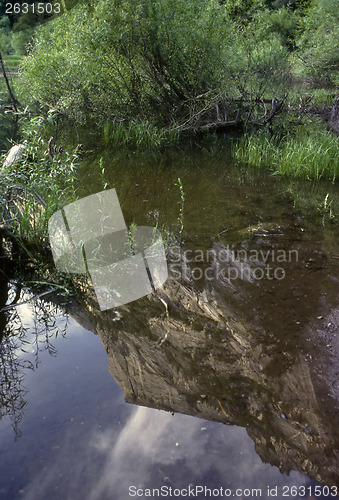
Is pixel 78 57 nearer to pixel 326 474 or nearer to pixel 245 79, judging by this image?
pixel 245 79

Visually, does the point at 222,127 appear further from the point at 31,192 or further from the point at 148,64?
the point at 31,192

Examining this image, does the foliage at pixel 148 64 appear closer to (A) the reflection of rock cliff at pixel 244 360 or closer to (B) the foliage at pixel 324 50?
(B) the foliage at pixel 324 50

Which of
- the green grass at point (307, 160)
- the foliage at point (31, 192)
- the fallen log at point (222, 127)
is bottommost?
the fallen log at point (222, 127)

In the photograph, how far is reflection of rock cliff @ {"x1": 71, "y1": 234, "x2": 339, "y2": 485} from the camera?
2.51 m

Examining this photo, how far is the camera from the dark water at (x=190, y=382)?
2297 mm

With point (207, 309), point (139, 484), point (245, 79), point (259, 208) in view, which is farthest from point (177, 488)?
point (245, 79)

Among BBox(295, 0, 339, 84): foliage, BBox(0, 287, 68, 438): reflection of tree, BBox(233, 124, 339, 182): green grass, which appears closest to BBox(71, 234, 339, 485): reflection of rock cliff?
BBox(0, 287, 68, 438): reflection of tree

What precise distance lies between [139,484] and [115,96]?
10.5m

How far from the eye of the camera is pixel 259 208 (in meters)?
6.03

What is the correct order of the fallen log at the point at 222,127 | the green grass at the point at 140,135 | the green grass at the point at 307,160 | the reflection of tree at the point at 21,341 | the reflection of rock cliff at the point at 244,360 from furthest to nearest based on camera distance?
the fallen log at the point at 222,127, the green grass at the point at 140,135, the green grass at the point at 307,160, the reflection of tree at the point at 21,341, the reflection of rock cliff at the point at 244,360

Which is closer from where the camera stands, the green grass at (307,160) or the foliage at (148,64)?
the green grass at (307,160)

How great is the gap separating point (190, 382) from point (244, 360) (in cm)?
48

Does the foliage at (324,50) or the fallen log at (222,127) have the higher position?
the foliage at (324,50)

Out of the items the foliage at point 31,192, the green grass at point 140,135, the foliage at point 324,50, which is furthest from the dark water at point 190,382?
the foliage at point 324,50
